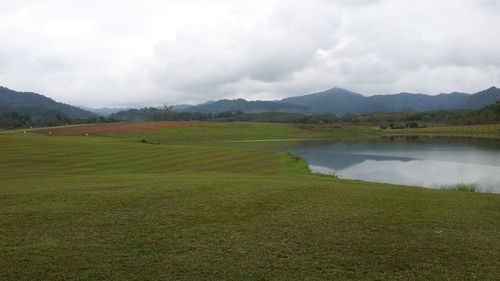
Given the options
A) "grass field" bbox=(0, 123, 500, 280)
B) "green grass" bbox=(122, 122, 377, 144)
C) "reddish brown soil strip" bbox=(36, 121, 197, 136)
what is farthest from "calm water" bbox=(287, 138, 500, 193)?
"reddish brown soil strip" bbox=(36, 121, 197, 136)

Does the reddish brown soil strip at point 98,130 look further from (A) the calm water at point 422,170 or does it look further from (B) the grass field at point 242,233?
(B) the grass field at point 242,233

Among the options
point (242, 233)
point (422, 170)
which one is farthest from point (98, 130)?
point (242, 233)

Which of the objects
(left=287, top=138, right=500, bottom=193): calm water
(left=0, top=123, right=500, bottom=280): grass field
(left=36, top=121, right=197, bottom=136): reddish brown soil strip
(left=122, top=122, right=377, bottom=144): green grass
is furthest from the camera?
(left=122, top=122, right=377, bottom=144): green grass

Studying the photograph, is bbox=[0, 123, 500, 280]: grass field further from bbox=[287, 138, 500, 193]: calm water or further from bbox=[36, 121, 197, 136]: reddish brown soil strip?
bbox=[36, 121, 197, 136]: reddish brown soil strip

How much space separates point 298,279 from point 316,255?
146 centimetres

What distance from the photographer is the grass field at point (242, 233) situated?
29.2ft

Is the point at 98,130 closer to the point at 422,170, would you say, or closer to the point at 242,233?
the point at 422,170

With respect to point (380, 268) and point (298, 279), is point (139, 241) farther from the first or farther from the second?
point (380, 268)

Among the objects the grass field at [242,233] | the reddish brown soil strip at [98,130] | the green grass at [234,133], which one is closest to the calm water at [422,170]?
the grass field at [242,233]

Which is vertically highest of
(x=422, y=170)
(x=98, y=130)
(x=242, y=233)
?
(x=98, y=130)

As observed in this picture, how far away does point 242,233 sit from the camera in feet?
37.4

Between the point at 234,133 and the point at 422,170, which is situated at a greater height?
the point at 234,133

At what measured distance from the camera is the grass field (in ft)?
29.2

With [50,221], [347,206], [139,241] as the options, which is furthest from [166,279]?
[347,206]
